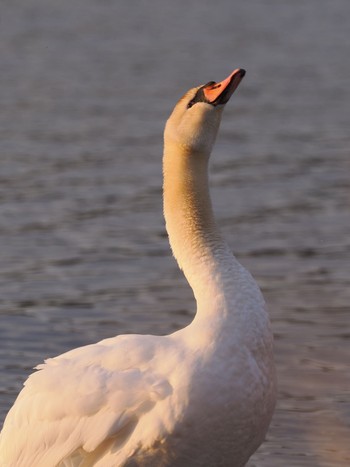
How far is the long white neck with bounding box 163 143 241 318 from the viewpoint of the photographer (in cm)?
569

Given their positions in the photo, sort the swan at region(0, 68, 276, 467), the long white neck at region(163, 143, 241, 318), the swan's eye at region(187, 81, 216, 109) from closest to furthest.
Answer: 1. the swan at region(0, 68, 276, 467)
2. the long white neck at region(163, 143, 241, 318)
3. the swan's eye at region(187, 81, 216, 109)

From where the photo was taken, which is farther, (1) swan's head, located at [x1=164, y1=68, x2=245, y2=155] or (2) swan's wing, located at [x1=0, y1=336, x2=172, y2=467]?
(1) swan's head, located at [x1=164, y1=68, x2=245, y2=155]

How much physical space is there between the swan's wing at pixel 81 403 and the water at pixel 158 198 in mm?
1883

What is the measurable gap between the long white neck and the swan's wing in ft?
1.33

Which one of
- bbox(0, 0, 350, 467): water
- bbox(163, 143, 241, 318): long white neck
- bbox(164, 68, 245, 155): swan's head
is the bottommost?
bbox(0, 0, 350, 467): water

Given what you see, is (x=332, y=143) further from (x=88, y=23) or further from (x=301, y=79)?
(x=88, y=23)

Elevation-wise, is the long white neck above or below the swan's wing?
above

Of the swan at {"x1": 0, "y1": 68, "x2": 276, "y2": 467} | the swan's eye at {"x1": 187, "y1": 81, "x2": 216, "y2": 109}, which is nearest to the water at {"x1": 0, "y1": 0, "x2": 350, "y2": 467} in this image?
the swan at {"x1": 0, "y1": 68, "x2": 276, "y2": 467}

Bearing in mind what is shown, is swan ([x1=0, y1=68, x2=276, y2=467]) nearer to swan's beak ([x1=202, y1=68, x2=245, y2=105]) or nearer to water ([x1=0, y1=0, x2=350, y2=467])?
swan's beak ([x1=202, y1=68, x2=245, y2=105])

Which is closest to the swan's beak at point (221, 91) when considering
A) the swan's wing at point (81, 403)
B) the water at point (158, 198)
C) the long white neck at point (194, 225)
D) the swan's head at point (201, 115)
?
the swan's head at point (201, 115)

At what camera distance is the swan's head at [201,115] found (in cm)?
575

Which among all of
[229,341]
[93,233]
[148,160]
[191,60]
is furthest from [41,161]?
[229,341]

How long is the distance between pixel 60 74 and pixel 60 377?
52.8 ft

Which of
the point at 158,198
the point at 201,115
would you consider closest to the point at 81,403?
the point at 201,115
